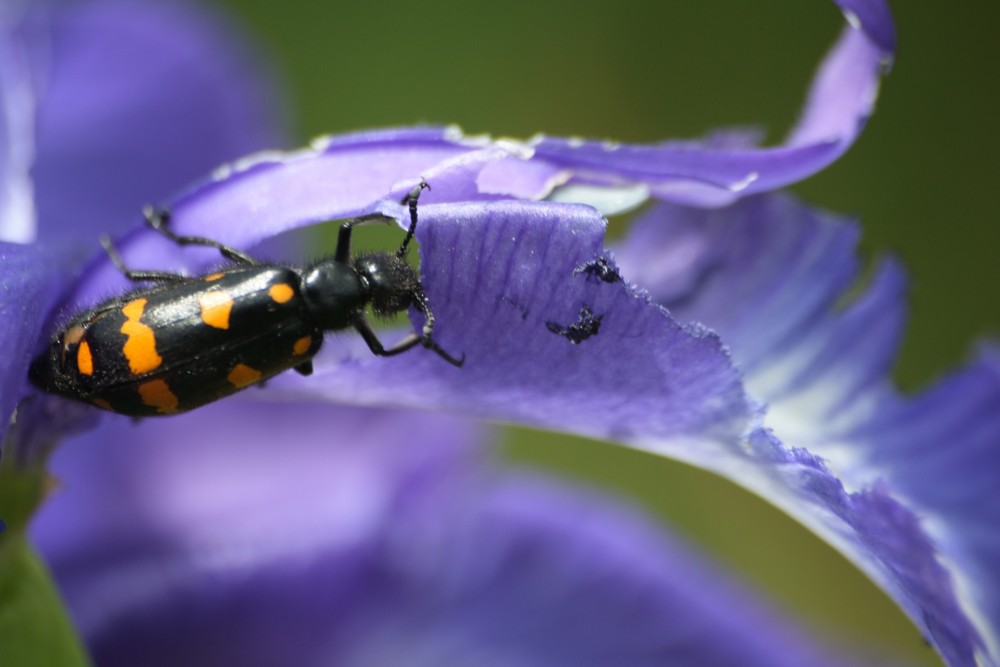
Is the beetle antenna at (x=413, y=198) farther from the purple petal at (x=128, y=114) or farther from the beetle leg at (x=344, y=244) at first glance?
the purple petal at (x=128, y=114)

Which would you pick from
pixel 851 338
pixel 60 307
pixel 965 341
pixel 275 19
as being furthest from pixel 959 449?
pixel 275 19

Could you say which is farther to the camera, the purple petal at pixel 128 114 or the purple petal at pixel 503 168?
the purple petal at pixel 128 114

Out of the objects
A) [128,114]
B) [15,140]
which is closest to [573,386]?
[15,140]

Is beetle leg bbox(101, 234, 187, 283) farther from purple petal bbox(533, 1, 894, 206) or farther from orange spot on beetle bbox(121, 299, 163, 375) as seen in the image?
purple petal bbox(533, 1, 894, 206)

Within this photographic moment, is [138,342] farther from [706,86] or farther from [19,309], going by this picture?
[706,86]

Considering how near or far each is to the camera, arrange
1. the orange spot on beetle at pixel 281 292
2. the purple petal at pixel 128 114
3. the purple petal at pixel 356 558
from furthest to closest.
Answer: the purple petal at pixel 128 114 → the purple petal at pixel 356 558 → the orange spot on beetle at pixel 281 292

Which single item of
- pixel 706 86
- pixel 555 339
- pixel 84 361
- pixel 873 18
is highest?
pixel 706 86

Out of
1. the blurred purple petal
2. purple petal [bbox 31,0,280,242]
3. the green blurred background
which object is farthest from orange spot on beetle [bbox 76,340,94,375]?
the green blurred background

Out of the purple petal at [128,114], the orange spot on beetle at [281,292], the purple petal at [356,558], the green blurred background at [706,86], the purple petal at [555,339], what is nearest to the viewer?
the purple petal at [555,339]

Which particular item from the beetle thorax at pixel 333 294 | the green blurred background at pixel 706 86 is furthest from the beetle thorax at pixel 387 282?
the green blurred background at pixel 706 86
